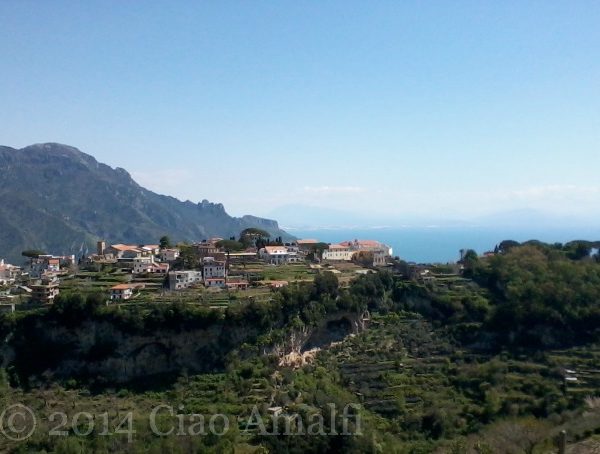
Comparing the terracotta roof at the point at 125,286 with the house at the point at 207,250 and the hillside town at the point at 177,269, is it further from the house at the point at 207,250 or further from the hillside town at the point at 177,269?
the house at the point at 207,250

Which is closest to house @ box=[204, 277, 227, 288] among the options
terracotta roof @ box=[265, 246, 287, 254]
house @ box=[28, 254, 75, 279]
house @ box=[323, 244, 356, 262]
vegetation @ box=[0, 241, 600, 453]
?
vegetation @ box=[0, 241, 600, 453]

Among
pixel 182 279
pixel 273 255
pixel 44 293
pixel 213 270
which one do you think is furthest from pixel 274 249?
pixel 44 293

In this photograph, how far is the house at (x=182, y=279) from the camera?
35.9m

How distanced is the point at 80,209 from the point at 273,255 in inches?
3848

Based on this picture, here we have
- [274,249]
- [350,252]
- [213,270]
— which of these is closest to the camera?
[213,270]

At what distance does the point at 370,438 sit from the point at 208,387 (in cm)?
995

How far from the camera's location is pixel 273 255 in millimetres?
44938

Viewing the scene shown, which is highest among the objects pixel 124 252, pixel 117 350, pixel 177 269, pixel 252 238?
pixel 252 238

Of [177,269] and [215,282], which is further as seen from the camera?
[177,269]

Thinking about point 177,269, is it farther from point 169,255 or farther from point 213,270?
point 169,255

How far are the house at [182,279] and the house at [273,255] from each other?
8.16 m

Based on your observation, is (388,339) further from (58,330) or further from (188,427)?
(58,330)

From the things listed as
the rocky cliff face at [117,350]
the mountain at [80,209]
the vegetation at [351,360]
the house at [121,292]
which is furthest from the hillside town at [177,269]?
the mountain at [80,209]

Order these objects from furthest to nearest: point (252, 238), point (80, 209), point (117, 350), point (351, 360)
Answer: point (80, 209), point (252, 238), point (117, 350), point (351, 360)
